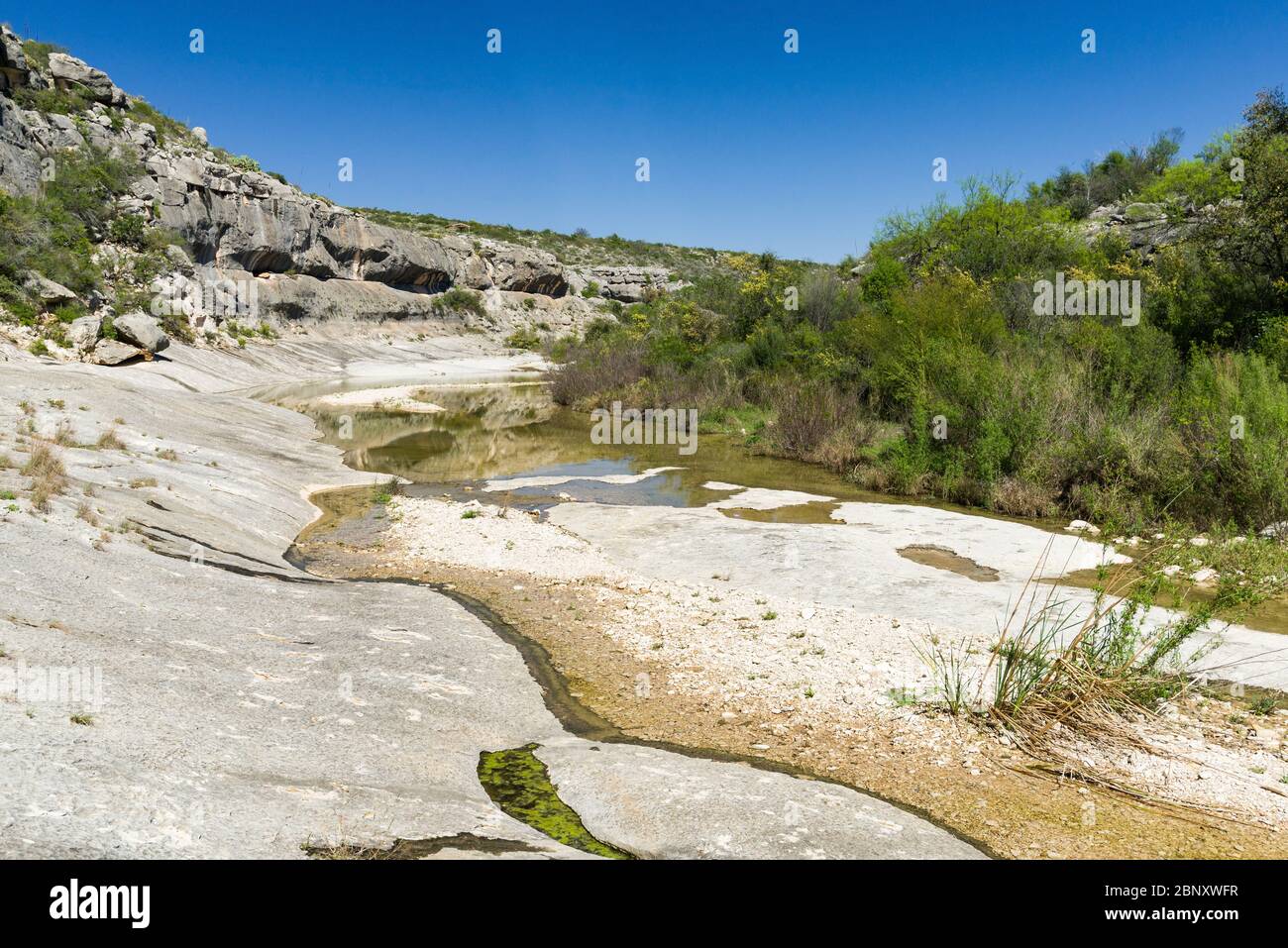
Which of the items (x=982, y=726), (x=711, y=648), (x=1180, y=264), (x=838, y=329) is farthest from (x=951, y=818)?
(x=838, y=329)

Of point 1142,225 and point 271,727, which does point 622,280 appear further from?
point 271,727

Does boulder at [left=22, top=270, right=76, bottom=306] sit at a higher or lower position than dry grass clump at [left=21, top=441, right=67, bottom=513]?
higher

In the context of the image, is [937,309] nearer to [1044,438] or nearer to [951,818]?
[1044,438]

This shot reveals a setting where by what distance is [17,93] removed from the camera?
145 feet

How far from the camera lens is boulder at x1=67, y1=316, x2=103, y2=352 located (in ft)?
94.1

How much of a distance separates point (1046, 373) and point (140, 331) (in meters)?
32.4

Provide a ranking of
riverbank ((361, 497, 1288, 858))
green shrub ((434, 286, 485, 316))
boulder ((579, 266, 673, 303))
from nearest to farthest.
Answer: riverbank ((361, 497, 1288, 858))
green shrub ((434, 286, 485, 316))
boulder ((579, 266, 673, 303))

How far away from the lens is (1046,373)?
61.7 feet

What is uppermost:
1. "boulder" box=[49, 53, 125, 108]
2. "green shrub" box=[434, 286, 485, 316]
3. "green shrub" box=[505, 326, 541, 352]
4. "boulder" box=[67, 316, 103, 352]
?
"boulder" box=[49, 53, 125, 108]

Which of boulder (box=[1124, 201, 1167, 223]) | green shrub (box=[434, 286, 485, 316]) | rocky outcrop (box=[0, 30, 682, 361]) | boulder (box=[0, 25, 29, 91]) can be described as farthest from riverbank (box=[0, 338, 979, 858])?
green shrub (box=[434, 286, 485, 316])

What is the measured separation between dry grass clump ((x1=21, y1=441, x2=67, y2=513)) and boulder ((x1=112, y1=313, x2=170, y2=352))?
21.8 metres

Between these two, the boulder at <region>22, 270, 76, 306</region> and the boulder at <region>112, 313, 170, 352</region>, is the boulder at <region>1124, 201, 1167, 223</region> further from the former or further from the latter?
the boulder at <region>22, 270, 76, 306</region>

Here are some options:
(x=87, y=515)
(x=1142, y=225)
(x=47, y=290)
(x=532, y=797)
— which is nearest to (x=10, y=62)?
(x=47, y=290)

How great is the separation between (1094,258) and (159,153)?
175 feet
